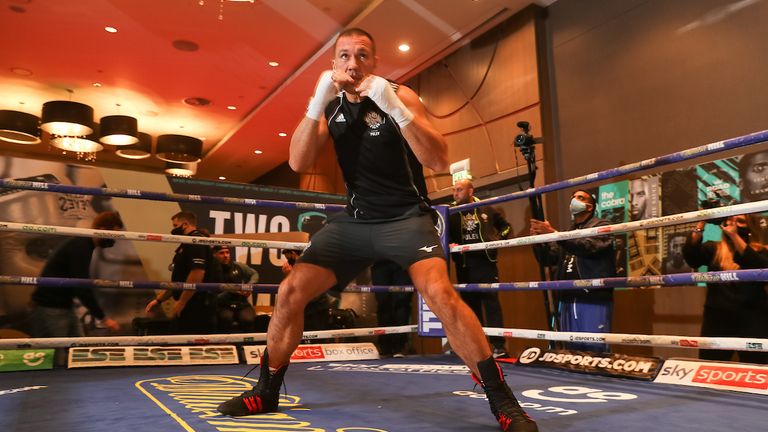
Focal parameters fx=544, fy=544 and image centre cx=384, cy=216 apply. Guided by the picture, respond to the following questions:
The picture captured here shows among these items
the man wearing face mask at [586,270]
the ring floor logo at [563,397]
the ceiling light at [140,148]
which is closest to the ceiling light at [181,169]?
the ceiling light at [140,148]

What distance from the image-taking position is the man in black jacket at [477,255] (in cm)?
404

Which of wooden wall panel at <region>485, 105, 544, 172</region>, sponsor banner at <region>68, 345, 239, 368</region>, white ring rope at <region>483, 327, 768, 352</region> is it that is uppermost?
wooden wall panel at <region>485, 105, 544, 172</region>

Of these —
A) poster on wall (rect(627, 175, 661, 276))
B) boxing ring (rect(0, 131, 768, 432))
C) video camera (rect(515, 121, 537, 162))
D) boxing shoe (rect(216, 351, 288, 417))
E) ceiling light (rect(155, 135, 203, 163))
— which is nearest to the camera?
boxing ring (rect(0, 131, 768, 432))

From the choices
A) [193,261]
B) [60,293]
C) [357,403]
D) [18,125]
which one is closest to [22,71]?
[18,125]

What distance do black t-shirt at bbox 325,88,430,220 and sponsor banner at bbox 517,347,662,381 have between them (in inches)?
52.7

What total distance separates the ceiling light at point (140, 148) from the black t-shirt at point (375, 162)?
938 centimetres

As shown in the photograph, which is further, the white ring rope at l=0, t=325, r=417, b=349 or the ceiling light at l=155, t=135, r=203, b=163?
the ceiling light at l=155, t=135, r=203, b=163

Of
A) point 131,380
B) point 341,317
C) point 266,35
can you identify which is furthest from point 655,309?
point 266,35

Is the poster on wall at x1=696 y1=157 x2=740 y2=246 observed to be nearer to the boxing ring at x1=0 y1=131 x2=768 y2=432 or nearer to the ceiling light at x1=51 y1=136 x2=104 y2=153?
the boxing ring at x1=0 y1=131 x2=768 y2=432

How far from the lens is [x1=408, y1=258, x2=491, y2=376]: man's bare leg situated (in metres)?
1.57

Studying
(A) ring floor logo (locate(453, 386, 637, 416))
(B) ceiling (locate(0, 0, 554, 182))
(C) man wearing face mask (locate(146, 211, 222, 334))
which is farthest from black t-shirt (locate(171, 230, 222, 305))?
(B) ceiling (locate(0, 0, 554, 182))

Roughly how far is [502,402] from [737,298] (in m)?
2.41

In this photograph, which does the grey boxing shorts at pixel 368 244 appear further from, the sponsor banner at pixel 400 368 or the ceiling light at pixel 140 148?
the ceiling light at pixel 140 148

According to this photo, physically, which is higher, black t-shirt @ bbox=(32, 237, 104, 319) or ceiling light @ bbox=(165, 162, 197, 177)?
ceiling light @ bbox=(165, 162, 197, 177)
